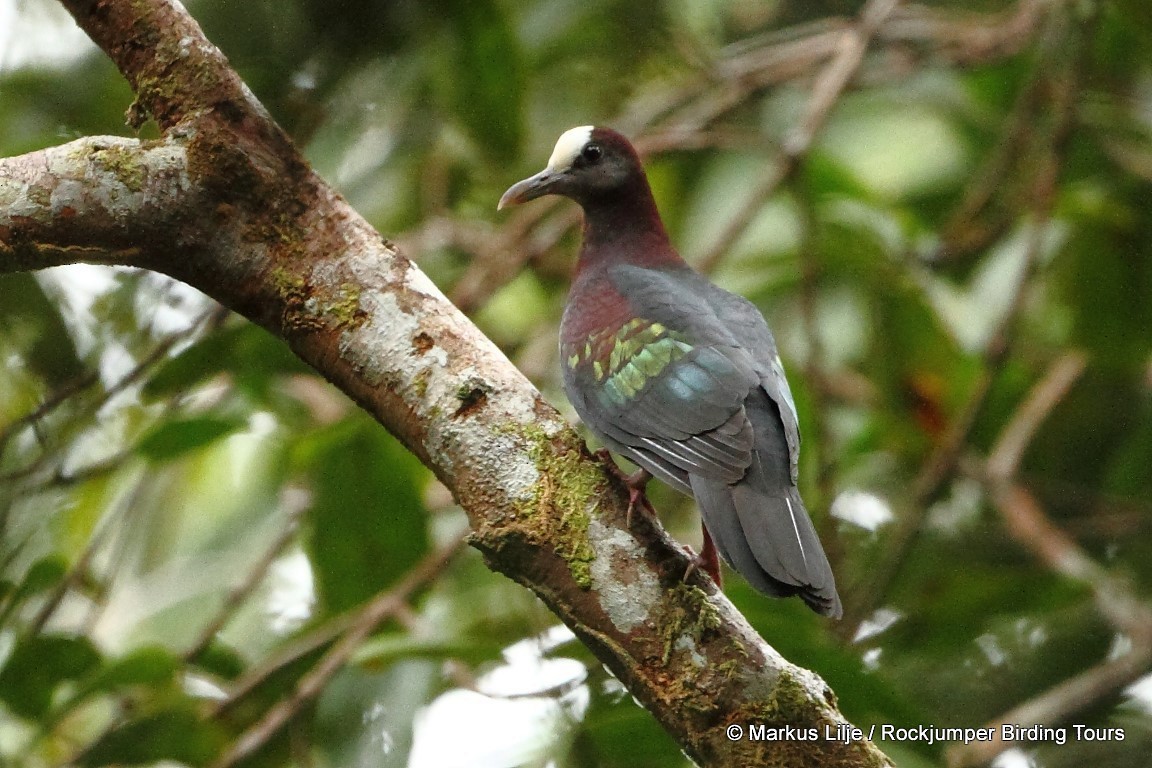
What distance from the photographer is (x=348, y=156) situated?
4.92m

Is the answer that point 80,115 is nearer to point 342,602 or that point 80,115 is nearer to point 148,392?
point 148,392

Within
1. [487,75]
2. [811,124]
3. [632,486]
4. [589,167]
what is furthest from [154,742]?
[811,124]

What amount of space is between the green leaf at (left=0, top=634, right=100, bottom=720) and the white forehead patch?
2168mm

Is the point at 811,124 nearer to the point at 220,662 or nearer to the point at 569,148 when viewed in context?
the point at 569,148

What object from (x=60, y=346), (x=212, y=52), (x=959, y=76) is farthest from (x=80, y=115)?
(x=959, y=76)

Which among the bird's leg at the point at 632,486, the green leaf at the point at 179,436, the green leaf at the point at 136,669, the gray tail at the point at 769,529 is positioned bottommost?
the gray tail at the point at 769,529

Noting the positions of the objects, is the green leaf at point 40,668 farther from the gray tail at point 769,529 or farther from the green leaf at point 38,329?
the gray tail at point 769,529

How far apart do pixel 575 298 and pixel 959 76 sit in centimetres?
336

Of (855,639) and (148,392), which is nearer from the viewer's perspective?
(148,392)

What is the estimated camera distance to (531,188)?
14.0ft

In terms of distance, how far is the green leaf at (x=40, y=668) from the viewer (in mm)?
3814

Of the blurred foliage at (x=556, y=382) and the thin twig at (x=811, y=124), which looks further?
the thin twig at (x=811, y=124)

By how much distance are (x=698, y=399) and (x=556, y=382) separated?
2.39m

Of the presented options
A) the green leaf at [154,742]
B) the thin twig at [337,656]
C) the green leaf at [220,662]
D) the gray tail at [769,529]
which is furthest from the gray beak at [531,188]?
the green leaf at [154,742]
